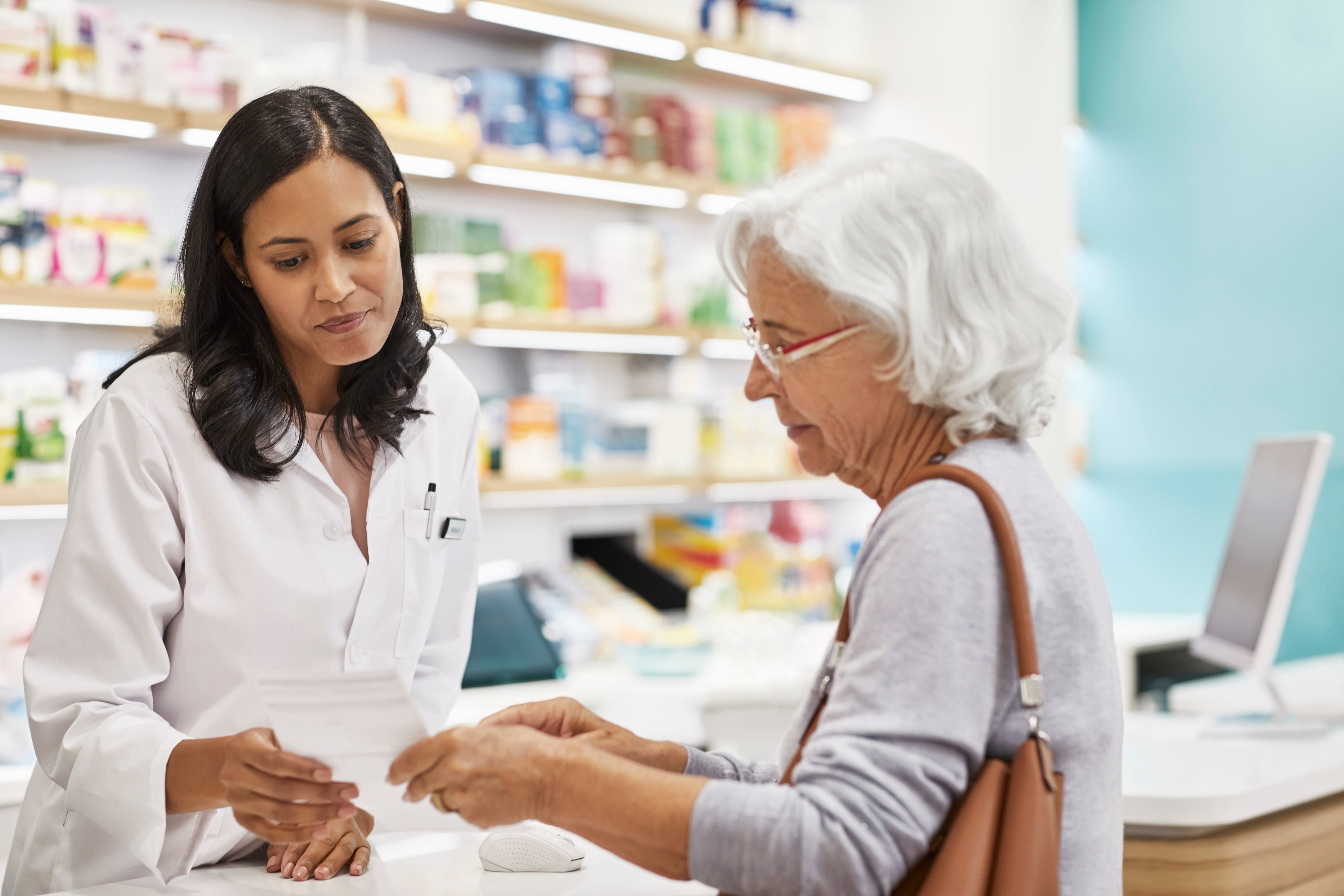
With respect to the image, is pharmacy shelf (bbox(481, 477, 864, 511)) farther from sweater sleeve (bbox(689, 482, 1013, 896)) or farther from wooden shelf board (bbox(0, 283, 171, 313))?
sweater sleeve (bbox(689, 482, 1013, 896))

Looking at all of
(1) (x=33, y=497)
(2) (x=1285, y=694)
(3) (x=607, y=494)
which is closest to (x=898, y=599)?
(2) (x=1285, y=694)

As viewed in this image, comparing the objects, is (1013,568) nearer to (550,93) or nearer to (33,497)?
(33,497)

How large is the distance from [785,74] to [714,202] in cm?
60

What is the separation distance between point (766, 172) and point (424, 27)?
4.22 ft

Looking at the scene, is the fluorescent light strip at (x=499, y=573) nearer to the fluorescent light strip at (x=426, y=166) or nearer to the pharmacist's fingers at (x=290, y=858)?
the fluorescent light strip at (x=426, y=166)

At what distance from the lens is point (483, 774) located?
40.1 inches

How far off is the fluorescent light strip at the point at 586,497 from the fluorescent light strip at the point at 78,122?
1.37 metres

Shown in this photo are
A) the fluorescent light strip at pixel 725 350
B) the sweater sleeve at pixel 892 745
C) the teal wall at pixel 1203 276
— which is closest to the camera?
the sweater sleeve at pixel 892 745

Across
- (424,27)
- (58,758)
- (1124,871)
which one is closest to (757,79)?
(424,27)

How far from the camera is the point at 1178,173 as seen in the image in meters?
4.68

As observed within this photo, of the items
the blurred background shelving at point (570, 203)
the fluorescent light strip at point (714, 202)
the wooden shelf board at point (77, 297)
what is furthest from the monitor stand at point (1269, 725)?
the wooden shelf board at point (77, 297)

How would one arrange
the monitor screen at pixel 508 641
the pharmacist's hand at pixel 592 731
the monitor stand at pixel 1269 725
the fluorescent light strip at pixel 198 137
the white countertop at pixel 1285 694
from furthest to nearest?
1. the monitor screen at pixel 508 641
2. the fluorescent light strip at pixel 198 137
3. the white countertop at pixel 1285 694
4. the monitor stand at pixel 1269 725
5. the pharmacist's hand at pixel 592 731

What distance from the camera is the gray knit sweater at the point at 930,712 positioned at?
94 cm

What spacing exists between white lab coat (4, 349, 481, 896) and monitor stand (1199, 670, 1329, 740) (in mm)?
1679
